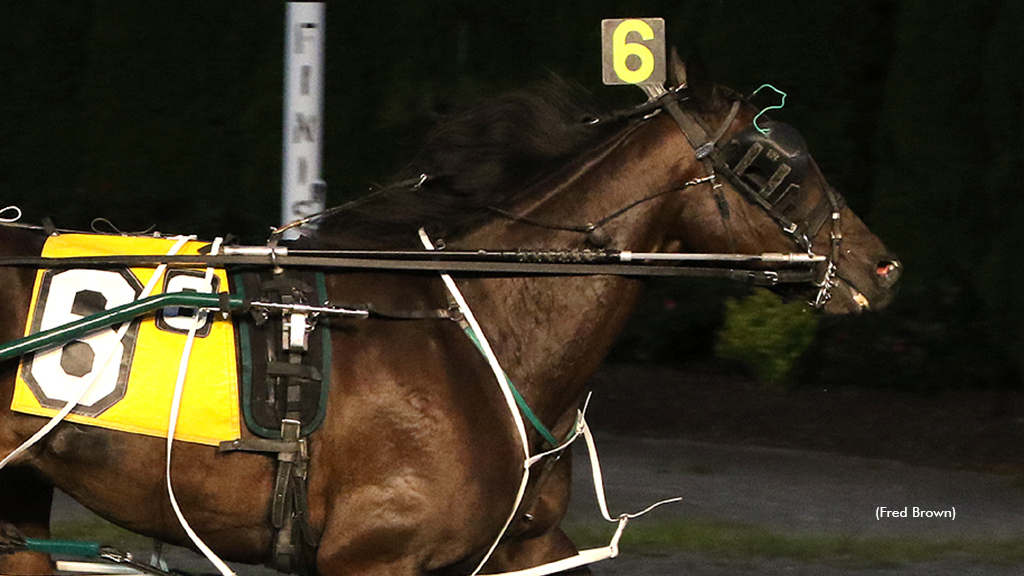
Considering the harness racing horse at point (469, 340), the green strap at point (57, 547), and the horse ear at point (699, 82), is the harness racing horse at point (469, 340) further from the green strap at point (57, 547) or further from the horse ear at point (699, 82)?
the green strap at point (57, 547)

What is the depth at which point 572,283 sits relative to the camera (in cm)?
403

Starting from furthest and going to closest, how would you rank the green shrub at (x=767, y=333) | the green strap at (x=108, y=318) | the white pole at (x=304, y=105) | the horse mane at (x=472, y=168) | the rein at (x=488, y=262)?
1. the green shrub at (x=767, y=333)
2. the white pole at (x=304, y=105)
3. the horse mane at (x=472, y=168)
4. the rein at (x=488, y=262)
5. the green strap at (x=108, y=318)

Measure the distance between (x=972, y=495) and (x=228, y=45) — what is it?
18.3ft

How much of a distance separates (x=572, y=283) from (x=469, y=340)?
1.18 feet

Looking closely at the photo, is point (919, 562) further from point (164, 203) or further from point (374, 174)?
point (164, 203)

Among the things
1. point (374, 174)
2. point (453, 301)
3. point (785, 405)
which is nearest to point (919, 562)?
point (785, 405)

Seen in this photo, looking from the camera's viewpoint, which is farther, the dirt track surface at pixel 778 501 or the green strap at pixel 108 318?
the dirt track surface at pixel 778 501

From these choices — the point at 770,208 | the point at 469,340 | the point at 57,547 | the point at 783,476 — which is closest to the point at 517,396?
the point at 469,340

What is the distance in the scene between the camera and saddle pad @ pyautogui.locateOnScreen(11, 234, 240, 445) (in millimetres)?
3707

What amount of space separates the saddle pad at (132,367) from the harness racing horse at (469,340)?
0.06m

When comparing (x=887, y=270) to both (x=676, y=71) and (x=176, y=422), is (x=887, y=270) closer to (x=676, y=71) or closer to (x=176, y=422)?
(x=676, y=71)

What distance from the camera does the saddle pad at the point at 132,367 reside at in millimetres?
3707

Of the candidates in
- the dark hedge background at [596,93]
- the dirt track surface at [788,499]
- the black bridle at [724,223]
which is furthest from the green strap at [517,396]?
the dark hedge background at [596,93]

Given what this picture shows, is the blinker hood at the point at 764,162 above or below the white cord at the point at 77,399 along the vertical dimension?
above
